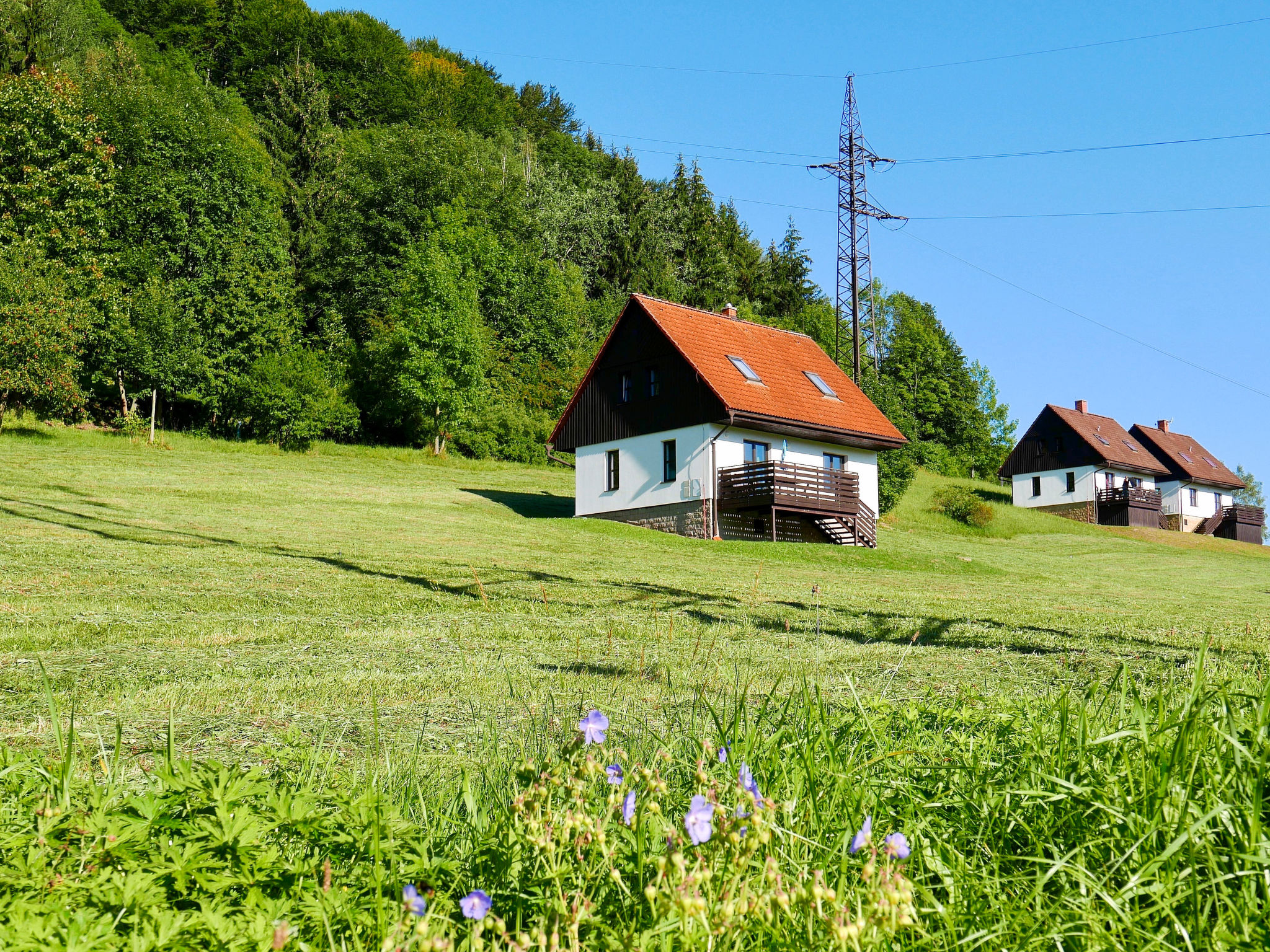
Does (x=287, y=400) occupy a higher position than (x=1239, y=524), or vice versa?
(x=287, y=400)

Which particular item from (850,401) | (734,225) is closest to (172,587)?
(850,401)

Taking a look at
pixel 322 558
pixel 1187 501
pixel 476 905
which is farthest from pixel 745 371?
pixel 1187 501

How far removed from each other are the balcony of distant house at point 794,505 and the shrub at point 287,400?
60.1 ft

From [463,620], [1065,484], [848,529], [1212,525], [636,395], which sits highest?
[636,395]

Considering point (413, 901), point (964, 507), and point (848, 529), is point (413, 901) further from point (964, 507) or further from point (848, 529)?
point (964, 507)

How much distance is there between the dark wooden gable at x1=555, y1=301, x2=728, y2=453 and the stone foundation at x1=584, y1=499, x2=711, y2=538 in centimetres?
223

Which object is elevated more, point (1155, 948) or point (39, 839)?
point (39, 839)

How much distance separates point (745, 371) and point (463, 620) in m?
20.7

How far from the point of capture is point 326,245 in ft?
161

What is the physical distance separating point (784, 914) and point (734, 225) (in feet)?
241

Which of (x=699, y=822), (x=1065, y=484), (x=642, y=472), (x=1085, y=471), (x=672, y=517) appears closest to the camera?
(x=699, y=822)

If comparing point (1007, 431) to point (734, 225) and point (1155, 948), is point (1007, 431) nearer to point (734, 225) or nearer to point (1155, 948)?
point (734, 225)

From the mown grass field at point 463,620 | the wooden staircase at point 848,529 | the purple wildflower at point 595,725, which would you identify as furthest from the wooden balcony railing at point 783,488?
the purple wildflower at point 595,725

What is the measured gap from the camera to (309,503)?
935 inches
